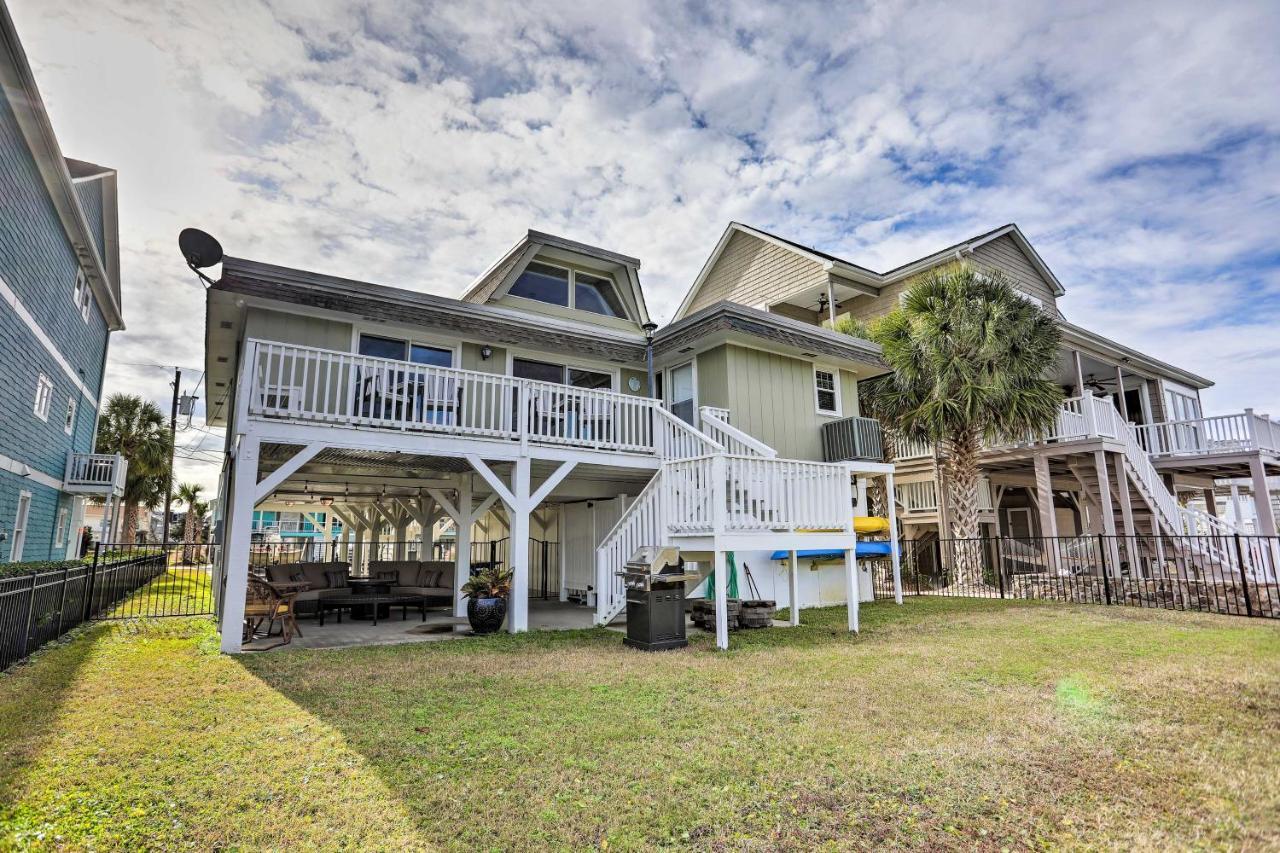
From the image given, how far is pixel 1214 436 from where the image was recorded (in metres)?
17.9

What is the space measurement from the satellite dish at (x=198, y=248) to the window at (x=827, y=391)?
12305 millimetres

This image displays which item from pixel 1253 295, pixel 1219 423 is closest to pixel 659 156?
pixel 1253 295

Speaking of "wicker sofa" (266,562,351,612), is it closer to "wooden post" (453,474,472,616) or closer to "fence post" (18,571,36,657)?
"wooden post" (453,474,472,616)

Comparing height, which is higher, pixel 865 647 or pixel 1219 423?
pixel 1219 423

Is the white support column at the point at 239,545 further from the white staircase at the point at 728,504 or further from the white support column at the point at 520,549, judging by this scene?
the white staircase at the point at 728,504

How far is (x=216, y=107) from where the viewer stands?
9.95m

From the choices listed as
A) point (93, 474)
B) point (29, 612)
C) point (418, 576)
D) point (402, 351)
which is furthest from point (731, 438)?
point (93, 474)

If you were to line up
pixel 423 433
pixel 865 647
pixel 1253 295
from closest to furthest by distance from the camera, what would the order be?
pixel 865 647, pixel 423 433, pixel 1253 295

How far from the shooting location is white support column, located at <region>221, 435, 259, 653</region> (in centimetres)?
817

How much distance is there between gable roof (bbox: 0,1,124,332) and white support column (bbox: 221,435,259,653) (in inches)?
347

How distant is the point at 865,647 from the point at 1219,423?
54.2 ft

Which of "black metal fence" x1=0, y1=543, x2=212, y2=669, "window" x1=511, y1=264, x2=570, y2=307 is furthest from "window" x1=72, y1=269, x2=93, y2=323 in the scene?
"window" x1=511, y1=264, x2=570, y2=307

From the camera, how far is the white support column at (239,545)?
26.8 ft

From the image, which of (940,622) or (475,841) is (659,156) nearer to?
(940,622)
